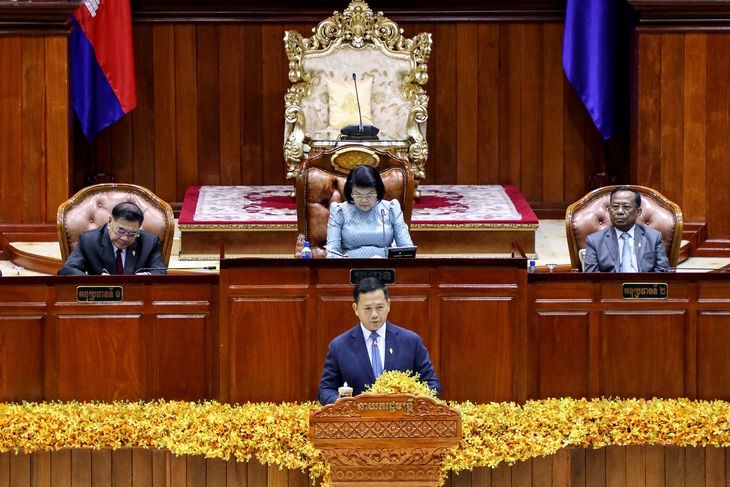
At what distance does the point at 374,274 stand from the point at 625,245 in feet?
4.37

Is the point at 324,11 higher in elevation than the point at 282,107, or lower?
higher

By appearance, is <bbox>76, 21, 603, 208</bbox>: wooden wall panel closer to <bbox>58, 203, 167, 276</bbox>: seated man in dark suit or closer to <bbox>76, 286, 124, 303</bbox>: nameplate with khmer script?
<bbox>58, 203, 167, 276</bbox>: seated man in dark suit

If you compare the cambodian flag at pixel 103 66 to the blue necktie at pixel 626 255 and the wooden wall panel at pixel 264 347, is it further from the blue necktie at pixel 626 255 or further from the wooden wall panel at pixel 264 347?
the blue necktie at pixel 626 255

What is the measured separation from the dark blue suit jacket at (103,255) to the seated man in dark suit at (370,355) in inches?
52.3

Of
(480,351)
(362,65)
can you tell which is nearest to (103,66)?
(362,65)

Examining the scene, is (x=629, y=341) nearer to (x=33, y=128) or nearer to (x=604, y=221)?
(x=604, y=221)

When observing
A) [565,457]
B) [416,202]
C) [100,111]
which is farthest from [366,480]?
[100,111]

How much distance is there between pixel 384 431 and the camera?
15.4ft

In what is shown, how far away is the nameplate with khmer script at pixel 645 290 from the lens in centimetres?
562

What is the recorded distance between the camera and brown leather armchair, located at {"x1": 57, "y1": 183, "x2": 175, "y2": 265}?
647 cm

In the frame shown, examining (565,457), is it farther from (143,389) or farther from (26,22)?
(26,22)

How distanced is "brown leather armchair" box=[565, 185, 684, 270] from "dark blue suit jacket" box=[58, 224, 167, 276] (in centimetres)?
204

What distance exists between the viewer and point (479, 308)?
5.54 m

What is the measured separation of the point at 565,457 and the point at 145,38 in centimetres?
508
